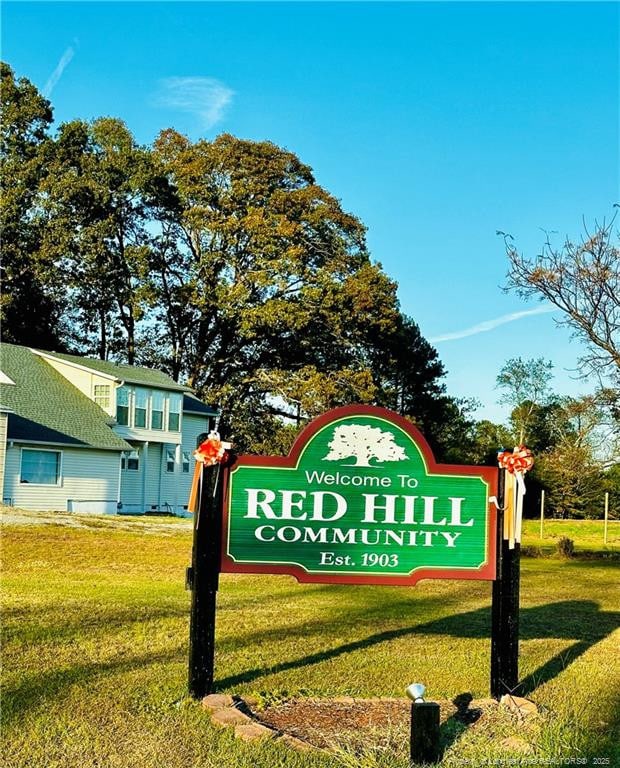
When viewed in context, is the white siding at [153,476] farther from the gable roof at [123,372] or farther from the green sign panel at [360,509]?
the green sign panel at [360,509]

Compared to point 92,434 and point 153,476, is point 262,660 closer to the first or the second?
point 92,434

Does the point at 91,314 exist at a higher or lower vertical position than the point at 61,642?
higher

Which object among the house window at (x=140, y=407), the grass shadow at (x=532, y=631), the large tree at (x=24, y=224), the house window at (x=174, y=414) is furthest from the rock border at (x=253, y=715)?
the large tree at (x=24, y=224)

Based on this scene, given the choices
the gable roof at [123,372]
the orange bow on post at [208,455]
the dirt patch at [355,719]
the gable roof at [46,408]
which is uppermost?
the gable roof at [123,372]

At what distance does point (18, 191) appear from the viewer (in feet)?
119

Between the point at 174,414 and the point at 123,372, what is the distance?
2534 millimetres

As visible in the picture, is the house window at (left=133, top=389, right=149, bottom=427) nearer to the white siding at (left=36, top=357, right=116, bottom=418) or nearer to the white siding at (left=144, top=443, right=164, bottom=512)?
the white siding at (left=36, top=357, right=116, bottom=418)

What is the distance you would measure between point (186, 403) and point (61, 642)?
28870mm

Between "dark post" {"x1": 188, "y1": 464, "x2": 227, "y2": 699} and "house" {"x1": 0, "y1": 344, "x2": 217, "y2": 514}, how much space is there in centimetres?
2007

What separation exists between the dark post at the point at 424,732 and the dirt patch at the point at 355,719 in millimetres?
349

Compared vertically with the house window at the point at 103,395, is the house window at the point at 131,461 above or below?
below

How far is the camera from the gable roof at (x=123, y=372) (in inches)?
1242

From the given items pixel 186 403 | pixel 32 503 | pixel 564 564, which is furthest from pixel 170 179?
pixel 564 564

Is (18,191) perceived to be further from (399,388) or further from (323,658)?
(323,658)
